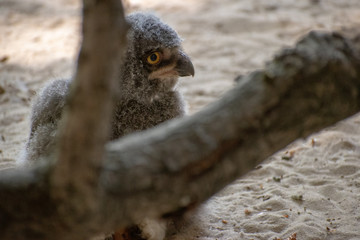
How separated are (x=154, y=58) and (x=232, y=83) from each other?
2.29 meters

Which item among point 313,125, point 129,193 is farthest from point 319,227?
point 129,193

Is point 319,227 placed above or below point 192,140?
below

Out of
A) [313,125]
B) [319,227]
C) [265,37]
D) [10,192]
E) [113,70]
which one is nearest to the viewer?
[113,70]

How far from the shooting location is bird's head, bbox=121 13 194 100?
3.20m

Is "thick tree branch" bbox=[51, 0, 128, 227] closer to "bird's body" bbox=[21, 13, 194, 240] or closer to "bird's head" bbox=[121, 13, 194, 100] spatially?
"bird's body" bbox=[21, 13, 194, 240]

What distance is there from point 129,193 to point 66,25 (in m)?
6.10

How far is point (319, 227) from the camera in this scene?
3.08 meters

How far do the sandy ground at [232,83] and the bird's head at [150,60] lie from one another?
3.36ft

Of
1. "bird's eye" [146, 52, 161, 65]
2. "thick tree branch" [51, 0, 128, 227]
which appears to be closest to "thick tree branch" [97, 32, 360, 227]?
"thick tree branch" [51, 0, 128, 227]

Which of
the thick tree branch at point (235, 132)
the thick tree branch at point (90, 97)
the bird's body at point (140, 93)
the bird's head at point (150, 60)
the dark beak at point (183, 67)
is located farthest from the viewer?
the dark beak at point (183, 67)

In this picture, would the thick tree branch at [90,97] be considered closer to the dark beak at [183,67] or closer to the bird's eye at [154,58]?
the bird's eye at [154,58]

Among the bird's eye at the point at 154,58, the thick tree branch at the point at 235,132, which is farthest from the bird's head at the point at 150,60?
the thick tree branch at the point at 235,132

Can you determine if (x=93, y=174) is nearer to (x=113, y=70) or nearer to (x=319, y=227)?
(x=113, y=70)

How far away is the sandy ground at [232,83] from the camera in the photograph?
3.23 m
